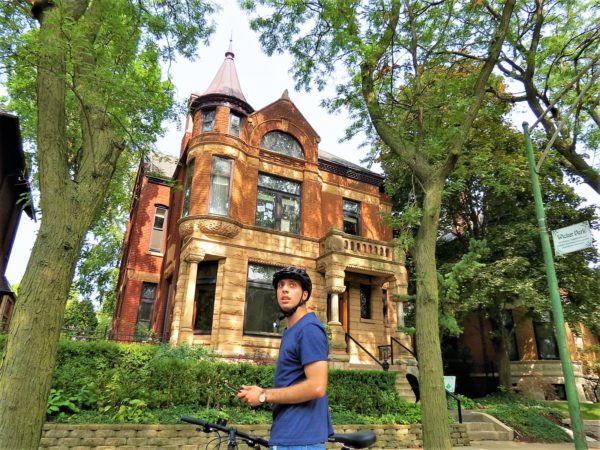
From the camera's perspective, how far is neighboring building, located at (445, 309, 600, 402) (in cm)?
2075

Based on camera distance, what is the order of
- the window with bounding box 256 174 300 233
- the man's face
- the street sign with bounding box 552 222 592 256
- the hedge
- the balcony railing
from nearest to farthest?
the man's face, the street sign with bounding box 552 222 592 256, the hedge, the balcony railing, the window with bounding box 256 174 300 233

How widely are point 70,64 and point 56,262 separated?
8.68 ft

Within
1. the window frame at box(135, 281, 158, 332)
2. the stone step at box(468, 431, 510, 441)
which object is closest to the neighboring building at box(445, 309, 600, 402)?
the stone step at box(468, 431, 510, 441)

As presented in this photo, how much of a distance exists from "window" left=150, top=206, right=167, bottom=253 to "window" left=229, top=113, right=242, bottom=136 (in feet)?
22.1

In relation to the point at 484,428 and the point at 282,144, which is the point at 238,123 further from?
the point at 484,428

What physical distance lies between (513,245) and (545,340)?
9182 millimetres

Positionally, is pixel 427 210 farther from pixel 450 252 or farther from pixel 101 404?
pixel 450 252

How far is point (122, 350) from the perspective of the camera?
9570mm

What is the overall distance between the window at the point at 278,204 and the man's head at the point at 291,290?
13.7 meters

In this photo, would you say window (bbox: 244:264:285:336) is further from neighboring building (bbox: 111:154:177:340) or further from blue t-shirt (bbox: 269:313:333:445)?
blue t-shirt (bbox: 269:313:333:445)

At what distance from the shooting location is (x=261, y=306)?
15.1 m

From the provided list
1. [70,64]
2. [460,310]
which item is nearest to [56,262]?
[70,64]

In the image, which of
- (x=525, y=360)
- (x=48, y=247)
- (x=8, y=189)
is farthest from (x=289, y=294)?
(x=525, y=360)

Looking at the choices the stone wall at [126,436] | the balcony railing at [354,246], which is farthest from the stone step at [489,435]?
the balcony railing at [354,246]
